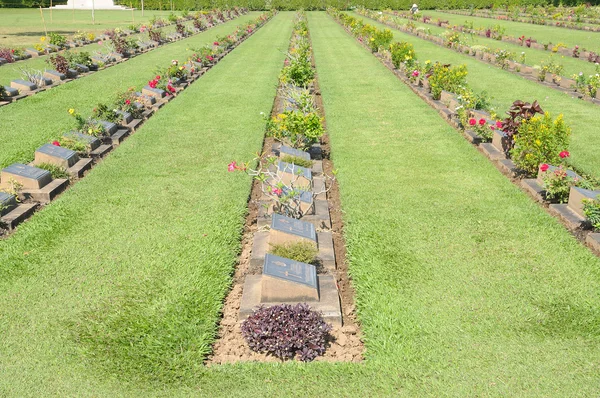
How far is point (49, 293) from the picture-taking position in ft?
16.9

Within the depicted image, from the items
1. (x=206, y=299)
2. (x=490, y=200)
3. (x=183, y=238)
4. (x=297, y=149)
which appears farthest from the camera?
(x=297, y=149)

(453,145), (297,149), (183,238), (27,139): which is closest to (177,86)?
(27,139)

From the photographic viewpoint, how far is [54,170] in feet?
26.4

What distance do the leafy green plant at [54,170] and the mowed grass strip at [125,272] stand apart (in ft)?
1.19

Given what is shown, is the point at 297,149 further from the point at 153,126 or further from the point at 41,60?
the point at 41,60

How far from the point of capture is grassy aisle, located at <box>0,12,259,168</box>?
972 centimetres

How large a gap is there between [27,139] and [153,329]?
714 centimetres

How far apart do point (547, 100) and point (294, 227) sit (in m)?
11.0

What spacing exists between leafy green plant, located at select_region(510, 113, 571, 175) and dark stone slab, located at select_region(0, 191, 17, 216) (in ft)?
24.3

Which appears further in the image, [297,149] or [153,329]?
Result: [297,149]

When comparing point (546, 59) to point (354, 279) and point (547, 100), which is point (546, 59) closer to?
point (547, 100)

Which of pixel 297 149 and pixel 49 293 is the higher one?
pixel 297 149

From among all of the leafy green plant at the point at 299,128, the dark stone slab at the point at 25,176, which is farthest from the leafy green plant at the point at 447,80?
the dark stone slab at the point at 25,176

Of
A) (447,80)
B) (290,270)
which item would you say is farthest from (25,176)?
(447,80)
